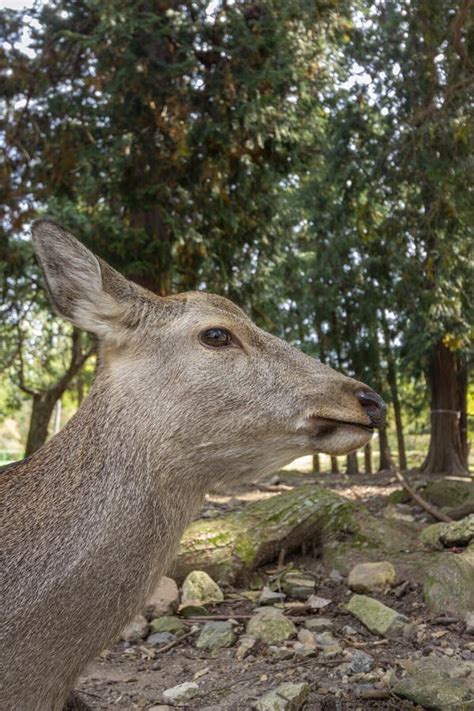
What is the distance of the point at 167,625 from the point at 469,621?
225 centimetres

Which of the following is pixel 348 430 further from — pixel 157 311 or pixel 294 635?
pixel 294 635

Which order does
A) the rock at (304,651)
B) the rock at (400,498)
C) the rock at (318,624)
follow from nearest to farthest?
the rock at (304,651) < the rock at (318,624) < the rock at (400,498)

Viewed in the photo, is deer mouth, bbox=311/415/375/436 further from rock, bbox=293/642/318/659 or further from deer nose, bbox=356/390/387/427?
rock, bbox=293/642/318/659

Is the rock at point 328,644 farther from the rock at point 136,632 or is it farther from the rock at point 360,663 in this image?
the rock at point 136,632

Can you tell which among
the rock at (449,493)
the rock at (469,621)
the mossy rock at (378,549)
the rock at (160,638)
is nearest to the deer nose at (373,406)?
the rock at (469,621)

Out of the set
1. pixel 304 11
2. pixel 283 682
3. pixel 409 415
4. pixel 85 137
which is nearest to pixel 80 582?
pixel 283 682

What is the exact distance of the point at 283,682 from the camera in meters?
4.23

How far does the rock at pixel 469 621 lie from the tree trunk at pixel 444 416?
519 inches

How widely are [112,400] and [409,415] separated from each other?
82.3 feet

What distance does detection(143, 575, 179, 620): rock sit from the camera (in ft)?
18.7

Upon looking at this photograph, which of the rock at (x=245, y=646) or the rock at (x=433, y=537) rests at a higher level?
the rock at (x=433, y=537)

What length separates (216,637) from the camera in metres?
5.13

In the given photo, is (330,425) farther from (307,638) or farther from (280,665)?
(307,638)

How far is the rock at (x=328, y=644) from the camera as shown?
4688mm
